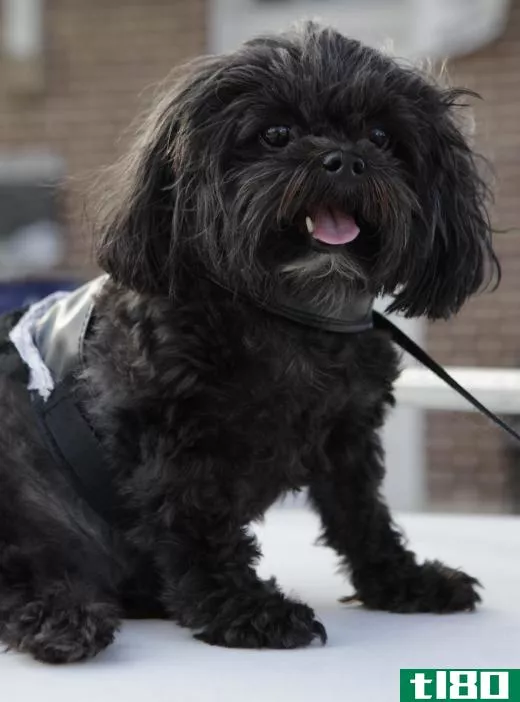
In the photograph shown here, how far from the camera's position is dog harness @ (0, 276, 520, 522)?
6.53 feet

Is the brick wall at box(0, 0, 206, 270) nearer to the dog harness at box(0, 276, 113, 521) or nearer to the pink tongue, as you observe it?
the dog harness at box(0, 276, 113, 521)

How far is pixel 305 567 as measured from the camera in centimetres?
249

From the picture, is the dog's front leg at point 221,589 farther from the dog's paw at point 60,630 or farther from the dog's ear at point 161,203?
the dog's ear at point 161,203

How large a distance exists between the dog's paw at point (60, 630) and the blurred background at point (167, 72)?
10.7 feet

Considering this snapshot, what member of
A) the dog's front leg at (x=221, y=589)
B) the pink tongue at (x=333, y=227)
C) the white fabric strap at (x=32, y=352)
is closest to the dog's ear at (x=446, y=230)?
the pink tongue at (x=333, y=227)

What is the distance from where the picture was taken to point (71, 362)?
2070 millimetres

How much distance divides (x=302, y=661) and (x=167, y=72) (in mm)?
3828

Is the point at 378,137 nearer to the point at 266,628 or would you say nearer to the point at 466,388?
the point at 266,628

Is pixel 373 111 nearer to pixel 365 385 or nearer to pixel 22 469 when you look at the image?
pixel 365 385

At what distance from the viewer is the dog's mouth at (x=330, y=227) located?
1.84 metres

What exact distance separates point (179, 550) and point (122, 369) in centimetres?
32

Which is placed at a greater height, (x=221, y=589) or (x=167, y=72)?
(x=167, y=72)

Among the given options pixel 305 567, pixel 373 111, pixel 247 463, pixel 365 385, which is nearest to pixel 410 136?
pixel 373 111

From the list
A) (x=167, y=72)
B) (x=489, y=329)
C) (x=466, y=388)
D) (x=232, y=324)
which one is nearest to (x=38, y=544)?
(x=232, y=324)
